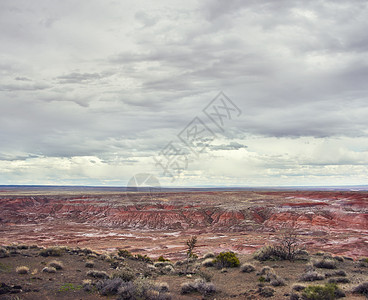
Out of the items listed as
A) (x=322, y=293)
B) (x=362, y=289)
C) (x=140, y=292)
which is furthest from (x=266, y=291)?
(x=140, y=292)

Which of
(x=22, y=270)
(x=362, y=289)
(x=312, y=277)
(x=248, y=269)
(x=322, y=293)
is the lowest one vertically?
(x=248, y=269)

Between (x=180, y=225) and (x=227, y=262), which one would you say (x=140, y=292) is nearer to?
(x=227, y=262)

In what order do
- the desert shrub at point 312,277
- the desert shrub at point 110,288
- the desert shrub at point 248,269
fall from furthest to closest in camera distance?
the desert shrub at point 248,269 < the desert shrub at point 312,277 < the desert shrub at point 110,288

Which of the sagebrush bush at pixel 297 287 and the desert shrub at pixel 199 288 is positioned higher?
the sagebrush bush at pixel 297 287

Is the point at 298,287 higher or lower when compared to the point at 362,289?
lower

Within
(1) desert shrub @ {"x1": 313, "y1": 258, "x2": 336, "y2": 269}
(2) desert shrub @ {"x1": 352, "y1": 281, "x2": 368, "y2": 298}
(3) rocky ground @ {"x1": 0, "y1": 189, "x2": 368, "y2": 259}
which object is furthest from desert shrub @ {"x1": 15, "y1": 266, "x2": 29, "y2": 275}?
(3) rocky ground @ {"x1": 0, "y1": 189, "x2": 368, "y2": 259}

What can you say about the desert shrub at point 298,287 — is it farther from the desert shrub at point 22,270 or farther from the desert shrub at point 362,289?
the desert shrub at point 22,270

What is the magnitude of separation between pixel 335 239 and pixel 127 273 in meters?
38.2

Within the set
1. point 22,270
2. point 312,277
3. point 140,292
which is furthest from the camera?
point 22,270

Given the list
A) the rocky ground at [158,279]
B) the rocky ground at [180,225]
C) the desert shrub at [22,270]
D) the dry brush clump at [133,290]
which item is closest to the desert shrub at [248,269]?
the rocky ground at [158,279]

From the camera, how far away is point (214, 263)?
2127cm

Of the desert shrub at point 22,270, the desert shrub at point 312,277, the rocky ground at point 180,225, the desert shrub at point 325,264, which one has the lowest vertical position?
the rocky ground at point 180,225

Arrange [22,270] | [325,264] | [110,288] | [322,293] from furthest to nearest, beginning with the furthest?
[325,264] → [22,270] → [110,288] → [322,293]

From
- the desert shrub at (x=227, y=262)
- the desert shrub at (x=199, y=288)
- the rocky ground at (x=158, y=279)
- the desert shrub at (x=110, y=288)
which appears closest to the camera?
the rocky ground at (x=158, y=279)
